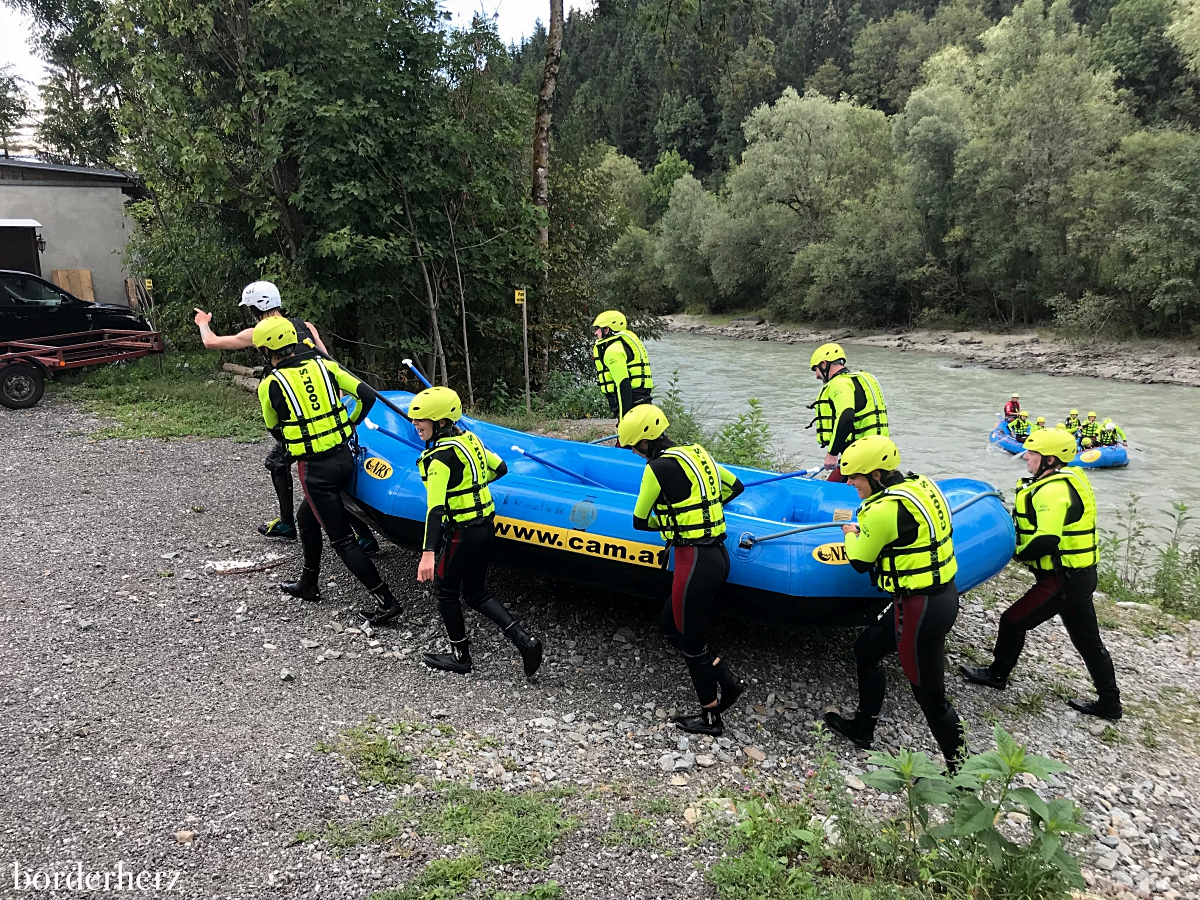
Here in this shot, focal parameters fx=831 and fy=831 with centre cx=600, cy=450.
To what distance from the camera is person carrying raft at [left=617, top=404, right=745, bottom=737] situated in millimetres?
3969

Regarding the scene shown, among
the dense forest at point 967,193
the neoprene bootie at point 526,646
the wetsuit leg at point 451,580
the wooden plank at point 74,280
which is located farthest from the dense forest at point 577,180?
the neoprene bootie at point 526,646

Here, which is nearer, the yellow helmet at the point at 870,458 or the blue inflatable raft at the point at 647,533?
the yellow helmet at the point at 870,458

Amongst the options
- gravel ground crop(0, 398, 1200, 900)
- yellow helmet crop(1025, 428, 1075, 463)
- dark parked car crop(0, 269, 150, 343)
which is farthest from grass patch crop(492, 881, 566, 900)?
dark parked car crop(0, 269, 150, 343)

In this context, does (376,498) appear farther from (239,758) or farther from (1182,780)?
(1182,780)

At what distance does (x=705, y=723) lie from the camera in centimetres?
423

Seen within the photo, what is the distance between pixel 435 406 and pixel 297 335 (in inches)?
53.4

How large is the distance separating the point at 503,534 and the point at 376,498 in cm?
96

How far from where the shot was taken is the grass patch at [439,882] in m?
2.86

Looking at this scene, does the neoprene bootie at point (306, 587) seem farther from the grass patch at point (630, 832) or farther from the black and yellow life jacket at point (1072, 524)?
the black and yellow life jacket at point (1072, 524)

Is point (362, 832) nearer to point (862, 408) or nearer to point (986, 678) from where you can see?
point (986, 678)

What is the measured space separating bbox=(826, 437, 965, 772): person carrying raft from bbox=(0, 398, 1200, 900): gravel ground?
21.7 inches

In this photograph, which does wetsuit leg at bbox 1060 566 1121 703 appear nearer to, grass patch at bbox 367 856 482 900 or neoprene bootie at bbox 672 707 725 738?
neoprene bootie at bbox 672 707 725 738

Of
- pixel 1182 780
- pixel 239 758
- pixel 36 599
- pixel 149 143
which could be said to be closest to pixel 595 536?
pixel 239 758

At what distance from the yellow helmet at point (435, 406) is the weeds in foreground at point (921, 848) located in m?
2.42
